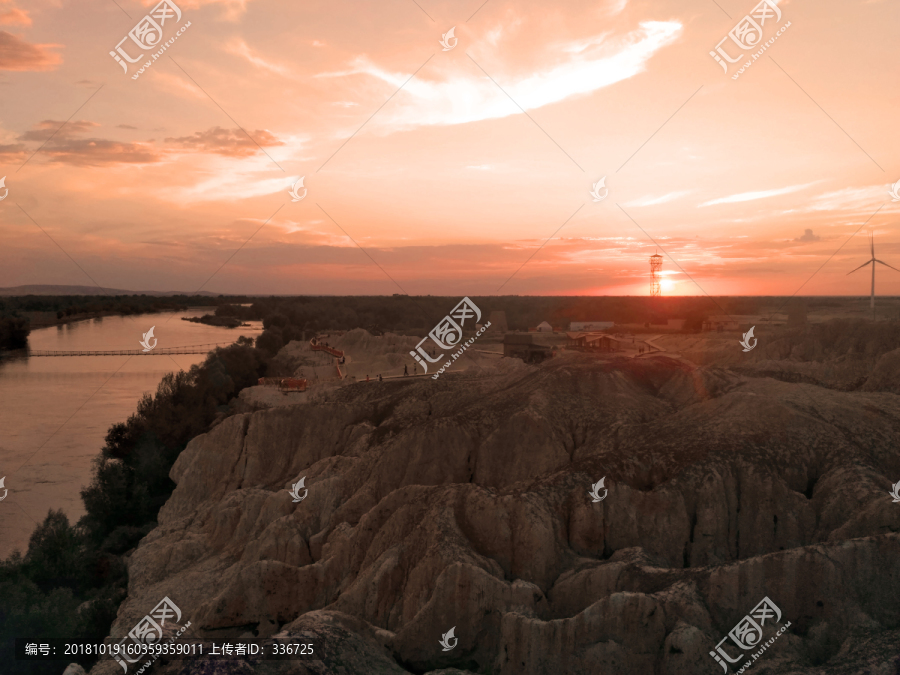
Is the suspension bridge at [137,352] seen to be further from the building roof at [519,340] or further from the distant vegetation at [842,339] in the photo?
the distant vegetation at [842,339]

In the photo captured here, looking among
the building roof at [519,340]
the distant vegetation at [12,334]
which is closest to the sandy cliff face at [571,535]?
the building roof at [519,340]

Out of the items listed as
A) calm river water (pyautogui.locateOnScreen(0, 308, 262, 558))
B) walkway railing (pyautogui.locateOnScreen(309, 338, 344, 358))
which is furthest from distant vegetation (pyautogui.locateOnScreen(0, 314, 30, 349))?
walkway railing (pyautogui.locateOnScreen(309, 338, 344, 358))

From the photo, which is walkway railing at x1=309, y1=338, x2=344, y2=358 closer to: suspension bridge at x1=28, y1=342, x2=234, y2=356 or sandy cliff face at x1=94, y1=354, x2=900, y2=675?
suspension bridge at x1=28, y1=342, x2=234, y2=356

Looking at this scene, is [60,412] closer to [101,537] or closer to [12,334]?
[101,537]

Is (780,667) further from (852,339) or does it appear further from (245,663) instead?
(852,339)

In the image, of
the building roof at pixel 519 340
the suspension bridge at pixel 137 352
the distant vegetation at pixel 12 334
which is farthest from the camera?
the distant vegetation at pixel 12 334

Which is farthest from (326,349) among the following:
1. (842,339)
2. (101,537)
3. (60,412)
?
(842,339)

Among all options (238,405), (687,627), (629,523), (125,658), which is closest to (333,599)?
A: (125,658)

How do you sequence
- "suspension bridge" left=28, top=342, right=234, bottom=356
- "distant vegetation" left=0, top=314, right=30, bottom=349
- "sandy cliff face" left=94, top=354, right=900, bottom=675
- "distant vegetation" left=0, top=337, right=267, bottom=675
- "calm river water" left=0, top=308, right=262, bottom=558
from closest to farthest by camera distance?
"sandy cliff face" left=94, top=354, right=900, bottom=675 < "distant vegetation" left=0, top=337, right=267, bottom=675 < "calm river water" left=0, top=308, right=262, bottom=558 < "suspension bridge" left=28, top=342, right=234, bottom=356 < "distant vegetation" left=0, top=314, right=30, bottom=349
